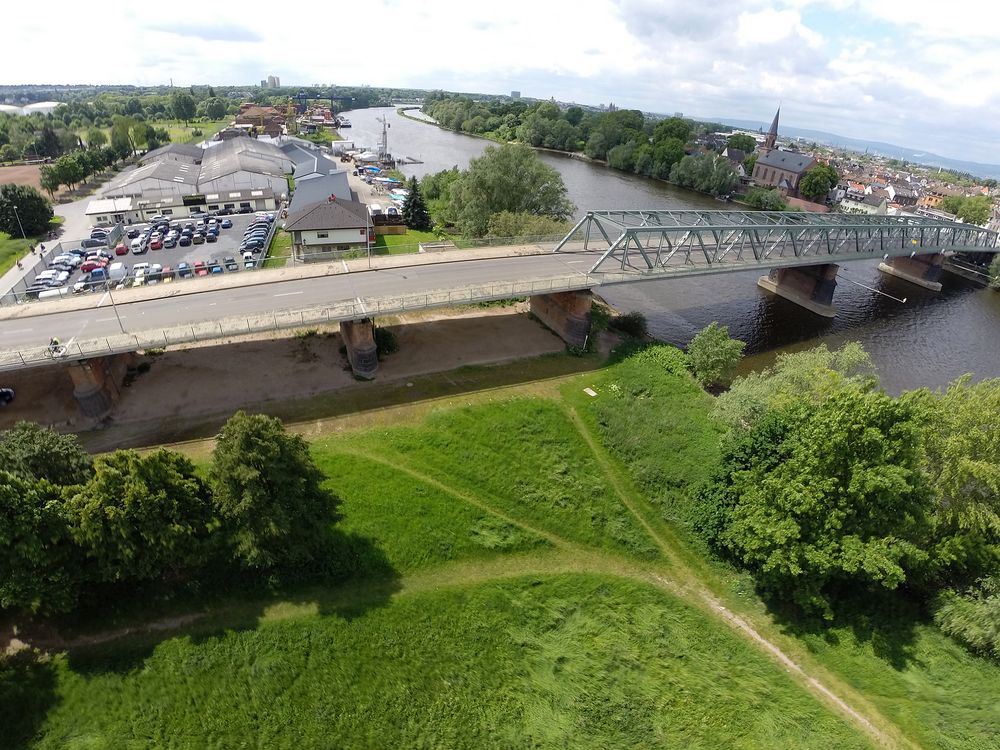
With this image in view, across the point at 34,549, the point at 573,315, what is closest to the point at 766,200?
the point at 573,315

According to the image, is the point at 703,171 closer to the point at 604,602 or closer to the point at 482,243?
the point at 482,243

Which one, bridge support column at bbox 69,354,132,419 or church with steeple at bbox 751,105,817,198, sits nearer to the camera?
bridge support column at bbox 69,354,132,419

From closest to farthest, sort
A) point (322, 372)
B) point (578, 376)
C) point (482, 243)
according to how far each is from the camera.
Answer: point (322, 372) < point (578, 376) < point (482, 243)

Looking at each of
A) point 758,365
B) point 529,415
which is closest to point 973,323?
point 758,365

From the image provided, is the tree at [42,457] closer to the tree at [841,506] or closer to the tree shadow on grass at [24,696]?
the tree shadow on grass at [24,696]

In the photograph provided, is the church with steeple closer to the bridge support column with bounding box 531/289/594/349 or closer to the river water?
the river water

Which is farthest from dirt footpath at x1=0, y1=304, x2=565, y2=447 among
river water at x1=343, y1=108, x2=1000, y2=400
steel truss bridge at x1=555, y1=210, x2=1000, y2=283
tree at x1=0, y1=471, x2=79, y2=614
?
river water at x1=343, y1=108, x2=1000, y2=400

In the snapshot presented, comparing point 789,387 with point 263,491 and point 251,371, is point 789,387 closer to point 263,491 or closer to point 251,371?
point 263,491
